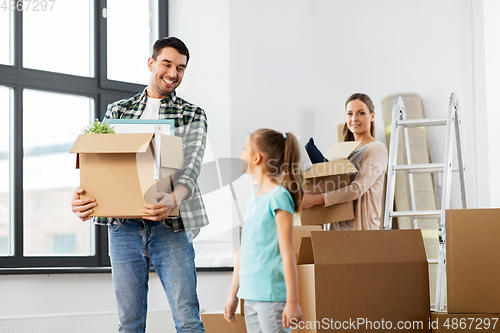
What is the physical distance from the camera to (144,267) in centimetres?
154

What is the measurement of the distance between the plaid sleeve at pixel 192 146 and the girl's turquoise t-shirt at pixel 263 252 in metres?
0.24

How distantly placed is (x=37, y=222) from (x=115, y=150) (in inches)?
62.7

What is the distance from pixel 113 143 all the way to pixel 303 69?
2236 mm

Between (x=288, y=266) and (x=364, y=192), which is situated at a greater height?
(x=364, y=192)

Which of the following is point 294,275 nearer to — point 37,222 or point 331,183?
point 331,183

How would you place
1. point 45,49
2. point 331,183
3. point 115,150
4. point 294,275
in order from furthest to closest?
point 45,49 < point 331,183 < point 115,150 < point 294,275

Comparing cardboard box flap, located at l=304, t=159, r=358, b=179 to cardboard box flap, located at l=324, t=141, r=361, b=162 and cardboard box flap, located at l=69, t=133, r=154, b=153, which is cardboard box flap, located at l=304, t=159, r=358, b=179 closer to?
cardboard box flap, located at l=324, t=141, r=361, b=162

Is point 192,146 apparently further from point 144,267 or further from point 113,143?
point 144,267

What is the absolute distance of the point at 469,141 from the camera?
8.80 feet

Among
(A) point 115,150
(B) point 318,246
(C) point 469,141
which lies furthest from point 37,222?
(C) point 469,141

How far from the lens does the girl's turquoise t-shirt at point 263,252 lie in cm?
131

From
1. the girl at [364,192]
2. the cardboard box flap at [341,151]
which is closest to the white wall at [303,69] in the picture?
the girl at [364,192]

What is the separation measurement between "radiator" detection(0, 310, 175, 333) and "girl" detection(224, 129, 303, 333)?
57.9 inches

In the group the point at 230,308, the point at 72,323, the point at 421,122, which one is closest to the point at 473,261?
the point at 230,308
